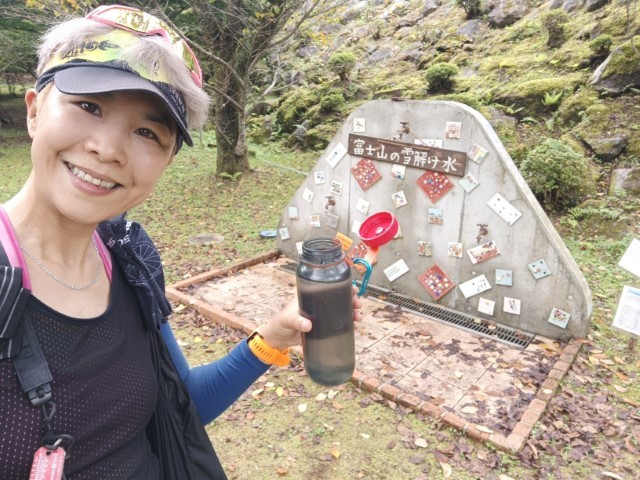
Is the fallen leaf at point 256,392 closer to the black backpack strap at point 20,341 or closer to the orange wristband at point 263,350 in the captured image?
the orange wristband at point 263,350

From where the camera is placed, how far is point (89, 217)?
1.15 meters

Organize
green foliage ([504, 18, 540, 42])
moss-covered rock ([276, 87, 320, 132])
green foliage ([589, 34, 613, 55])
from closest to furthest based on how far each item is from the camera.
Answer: green foliage ([589, 34, 613, 55])
green foliage ([504, 18, 540, 42])
moss-covered rock ([276, 87, 320, 132])

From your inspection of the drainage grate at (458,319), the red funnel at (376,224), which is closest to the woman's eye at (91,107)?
the red funnel at (376,224)

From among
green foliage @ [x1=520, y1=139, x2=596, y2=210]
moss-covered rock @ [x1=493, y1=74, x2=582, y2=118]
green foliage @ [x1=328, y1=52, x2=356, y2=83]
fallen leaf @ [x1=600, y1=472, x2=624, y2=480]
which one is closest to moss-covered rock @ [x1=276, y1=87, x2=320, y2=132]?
green foliage @ [x1=328, y1=52, x2=356, y2=83]

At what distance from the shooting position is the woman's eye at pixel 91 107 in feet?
3.55

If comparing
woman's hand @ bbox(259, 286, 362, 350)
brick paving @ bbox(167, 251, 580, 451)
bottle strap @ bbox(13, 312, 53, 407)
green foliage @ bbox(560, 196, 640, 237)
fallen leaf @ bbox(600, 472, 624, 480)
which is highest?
bottle strap @ bbox(13, 312, 53, 407)

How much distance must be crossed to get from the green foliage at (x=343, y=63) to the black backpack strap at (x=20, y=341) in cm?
1334

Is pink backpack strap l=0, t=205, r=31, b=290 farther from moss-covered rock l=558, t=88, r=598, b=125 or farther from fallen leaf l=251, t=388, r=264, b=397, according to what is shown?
moss-covered rock l=558, t=88, r=598, b=125

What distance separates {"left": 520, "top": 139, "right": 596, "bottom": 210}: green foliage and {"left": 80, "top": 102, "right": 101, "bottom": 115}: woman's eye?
6.73 m

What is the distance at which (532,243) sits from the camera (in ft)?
13.6

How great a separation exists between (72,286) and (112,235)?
266 mm

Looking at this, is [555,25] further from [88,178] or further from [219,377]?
[88,178]

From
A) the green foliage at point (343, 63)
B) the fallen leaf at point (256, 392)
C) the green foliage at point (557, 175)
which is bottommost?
the fallen leaf at point (256, 392)

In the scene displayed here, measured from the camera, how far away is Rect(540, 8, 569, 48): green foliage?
435 inches
